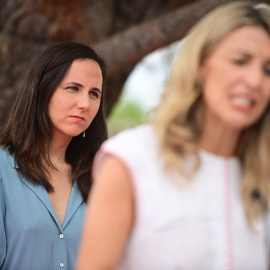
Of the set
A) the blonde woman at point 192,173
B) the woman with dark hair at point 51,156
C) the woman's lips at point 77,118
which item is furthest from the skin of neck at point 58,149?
the blonde woman at point 192,173

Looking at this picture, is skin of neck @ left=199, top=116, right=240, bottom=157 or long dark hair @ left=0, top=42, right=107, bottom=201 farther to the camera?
long dark hair @ left=0, top=42, right=107, bottom=201

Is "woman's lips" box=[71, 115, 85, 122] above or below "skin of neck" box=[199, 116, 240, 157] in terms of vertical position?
below

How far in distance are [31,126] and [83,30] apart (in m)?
2.25

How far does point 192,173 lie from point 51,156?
4.58ft

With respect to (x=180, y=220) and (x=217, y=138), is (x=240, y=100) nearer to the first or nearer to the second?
(x=217, y=138)

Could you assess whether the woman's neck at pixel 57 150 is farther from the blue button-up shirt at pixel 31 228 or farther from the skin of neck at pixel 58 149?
the blue button-up shirt at pixel 31 228

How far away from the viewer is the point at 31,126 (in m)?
2.77

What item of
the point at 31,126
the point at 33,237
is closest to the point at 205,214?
the point at 33,237

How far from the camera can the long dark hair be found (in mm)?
2734

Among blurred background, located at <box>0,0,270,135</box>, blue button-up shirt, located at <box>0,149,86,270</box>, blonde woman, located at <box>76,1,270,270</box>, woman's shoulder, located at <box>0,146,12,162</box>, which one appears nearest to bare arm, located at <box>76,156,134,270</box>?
blonde woman, located at <box>76,1,270,270</box>

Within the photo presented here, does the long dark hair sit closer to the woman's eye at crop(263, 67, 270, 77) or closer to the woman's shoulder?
the woman's shoulder

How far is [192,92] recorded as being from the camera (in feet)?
5.12

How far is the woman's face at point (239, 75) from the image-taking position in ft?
4.97

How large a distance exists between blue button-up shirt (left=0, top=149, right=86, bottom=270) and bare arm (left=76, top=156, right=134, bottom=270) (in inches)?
40.5
